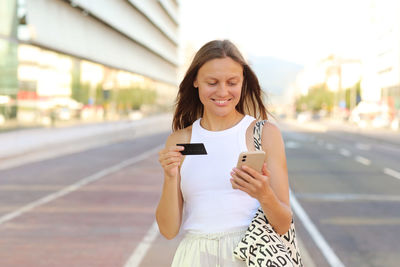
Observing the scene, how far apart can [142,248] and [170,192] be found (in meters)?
5.37

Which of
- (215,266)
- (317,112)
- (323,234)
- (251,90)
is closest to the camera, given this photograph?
(215,266)

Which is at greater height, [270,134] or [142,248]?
[270,134]

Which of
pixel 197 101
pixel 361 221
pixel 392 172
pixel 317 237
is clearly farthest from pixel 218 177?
pixel 392 172

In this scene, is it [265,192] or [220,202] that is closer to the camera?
[265,192]

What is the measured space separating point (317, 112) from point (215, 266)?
18692 cm

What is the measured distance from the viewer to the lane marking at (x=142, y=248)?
7.20 meters

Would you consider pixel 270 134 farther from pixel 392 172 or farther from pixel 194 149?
pixel 392 172

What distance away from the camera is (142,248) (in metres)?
8.00

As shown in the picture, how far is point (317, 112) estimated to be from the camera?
186 m

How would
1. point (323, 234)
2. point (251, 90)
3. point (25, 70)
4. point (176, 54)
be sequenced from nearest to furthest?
point (251, 90), point (323, 234), point (25, 70), point (176, 54)

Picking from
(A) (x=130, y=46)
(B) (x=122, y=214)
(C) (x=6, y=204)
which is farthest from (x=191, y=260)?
(A) (x=130, y=46)

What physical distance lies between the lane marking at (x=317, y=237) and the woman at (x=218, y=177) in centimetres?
486

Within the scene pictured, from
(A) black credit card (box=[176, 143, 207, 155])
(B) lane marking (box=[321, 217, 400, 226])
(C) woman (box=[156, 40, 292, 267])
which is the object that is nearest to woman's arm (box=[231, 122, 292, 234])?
(C) woman (box=[156, 40, 292, 267])

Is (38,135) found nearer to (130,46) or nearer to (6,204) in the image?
Answer: (6,204)
